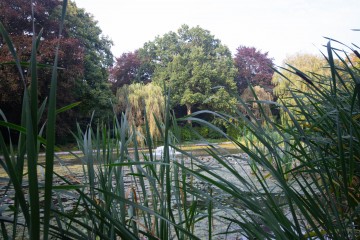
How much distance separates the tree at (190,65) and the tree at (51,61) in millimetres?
7320

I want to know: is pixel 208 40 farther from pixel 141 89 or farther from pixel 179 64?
pixel 141 89

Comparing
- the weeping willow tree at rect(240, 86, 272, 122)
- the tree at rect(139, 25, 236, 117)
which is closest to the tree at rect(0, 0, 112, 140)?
the weeping willow tree at rect(240, 86, 272, 122)

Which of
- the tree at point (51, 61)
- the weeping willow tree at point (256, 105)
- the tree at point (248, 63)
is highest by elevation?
the tree at point (248, 63)

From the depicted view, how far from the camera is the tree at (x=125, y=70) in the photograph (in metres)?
24.6

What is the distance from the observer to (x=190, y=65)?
25188 millimetres

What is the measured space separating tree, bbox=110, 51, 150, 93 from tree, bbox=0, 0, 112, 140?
719 centimetres

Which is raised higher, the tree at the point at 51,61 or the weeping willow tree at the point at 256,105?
the tree at the point at 51,61

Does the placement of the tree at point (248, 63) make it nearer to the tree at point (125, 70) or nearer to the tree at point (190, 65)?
the tree at point (190, 65)

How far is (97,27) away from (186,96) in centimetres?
726

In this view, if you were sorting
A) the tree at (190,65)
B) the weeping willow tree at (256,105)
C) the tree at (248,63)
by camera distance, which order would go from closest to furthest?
the weeping willow tree at (256,105) < the tree at (190,65) < the tree at (248,63)

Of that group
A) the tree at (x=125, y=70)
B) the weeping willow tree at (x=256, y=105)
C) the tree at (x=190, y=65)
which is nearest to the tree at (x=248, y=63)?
the tree at (x=190, y=65)

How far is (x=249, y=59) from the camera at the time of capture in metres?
29.1

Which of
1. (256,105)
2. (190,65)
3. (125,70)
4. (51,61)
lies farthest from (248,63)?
(51,61)

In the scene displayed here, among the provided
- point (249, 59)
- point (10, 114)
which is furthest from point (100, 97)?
point (249, 59)
